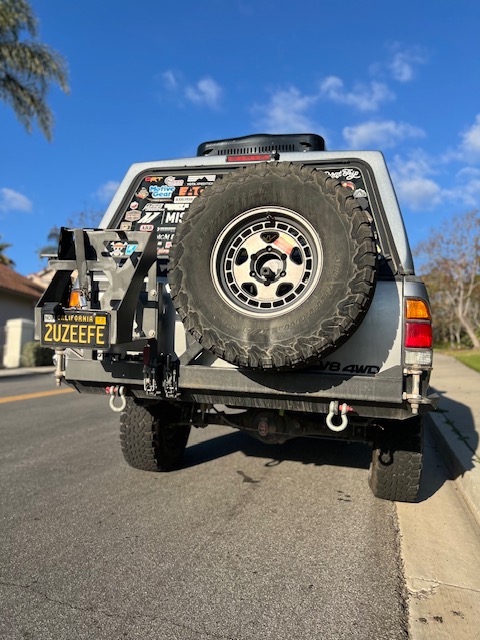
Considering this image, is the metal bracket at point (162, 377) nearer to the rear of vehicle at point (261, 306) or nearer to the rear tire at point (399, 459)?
the rear of vehicle at point (261, 306)

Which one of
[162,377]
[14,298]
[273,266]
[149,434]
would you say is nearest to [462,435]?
[149,434]

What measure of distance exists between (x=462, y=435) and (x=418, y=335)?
3.44 meters

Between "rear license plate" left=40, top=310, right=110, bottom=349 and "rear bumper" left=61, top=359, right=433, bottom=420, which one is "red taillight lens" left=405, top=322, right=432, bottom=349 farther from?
"rear license plate" left=40, top=310, right=110, bottom=349

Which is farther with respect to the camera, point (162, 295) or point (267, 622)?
point (162, 295)

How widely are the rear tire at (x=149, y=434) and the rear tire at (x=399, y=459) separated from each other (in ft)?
5.58

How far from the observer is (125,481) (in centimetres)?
432

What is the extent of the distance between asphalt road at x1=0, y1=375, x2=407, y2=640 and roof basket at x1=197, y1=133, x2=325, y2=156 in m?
3.05

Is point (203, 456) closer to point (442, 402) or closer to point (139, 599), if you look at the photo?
point (139, 599)

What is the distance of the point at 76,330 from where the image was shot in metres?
2.99

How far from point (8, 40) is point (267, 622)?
2427 centimetres

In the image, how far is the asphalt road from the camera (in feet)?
7.68

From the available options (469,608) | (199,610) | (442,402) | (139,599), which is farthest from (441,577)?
(442,402)

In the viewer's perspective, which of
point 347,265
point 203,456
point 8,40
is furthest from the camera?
point 8,40

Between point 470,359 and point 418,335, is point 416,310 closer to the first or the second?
point 418,335
